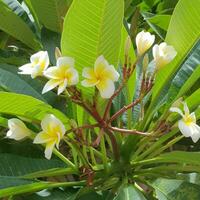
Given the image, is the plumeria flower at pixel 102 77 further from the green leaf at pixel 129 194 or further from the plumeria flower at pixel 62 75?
the green leaf at pixel 129 194

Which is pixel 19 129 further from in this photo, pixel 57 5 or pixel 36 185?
pixel 57 5

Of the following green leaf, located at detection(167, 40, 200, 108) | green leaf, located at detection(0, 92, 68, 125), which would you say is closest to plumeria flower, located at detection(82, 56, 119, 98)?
green leaf, located at detection(0, 92, 68, 125)

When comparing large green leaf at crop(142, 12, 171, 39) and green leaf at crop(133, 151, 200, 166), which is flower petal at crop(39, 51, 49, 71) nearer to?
green leaf at crop(133, 151, 200, 166)

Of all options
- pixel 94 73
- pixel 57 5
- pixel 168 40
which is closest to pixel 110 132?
pixel 94 73

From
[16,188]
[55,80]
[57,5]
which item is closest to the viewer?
[55,80]

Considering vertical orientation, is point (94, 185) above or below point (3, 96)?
below
